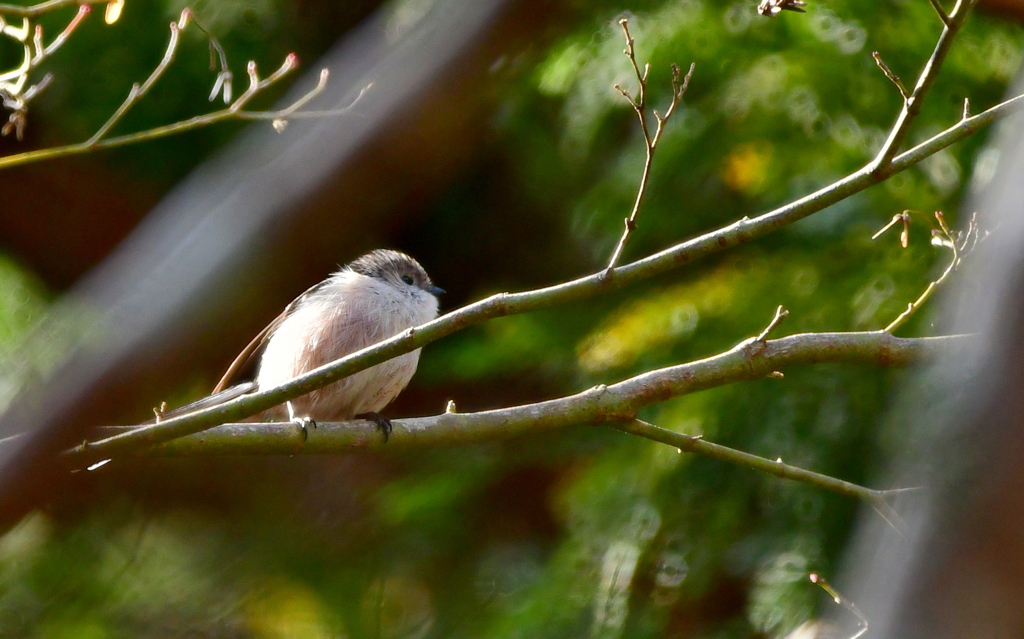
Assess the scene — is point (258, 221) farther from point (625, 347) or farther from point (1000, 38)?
point (1000, 38)

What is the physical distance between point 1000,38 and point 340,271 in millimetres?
3221

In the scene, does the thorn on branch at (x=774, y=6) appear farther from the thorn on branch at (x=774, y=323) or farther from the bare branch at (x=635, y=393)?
the bare branch at (x=635, y=393)

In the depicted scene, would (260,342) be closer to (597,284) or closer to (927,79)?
(597,284)

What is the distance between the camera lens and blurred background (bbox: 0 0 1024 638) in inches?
159

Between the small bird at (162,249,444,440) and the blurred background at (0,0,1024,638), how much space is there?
0.35m

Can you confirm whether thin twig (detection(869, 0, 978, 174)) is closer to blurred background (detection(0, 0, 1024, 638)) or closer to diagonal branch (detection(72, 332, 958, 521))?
diagonal branch (detection(72, 332, 958, 521))

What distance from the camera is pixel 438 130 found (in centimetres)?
107

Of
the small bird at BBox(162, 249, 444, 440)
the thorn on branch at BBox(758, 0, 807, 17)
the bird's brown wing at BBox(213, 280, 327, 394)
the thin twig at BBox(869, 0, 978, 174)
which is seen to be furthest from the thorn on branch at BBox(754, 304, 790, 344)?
the bird's brown wing at BBox(213, 280, 327, 394)

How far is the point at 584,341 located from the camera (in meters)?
4.54

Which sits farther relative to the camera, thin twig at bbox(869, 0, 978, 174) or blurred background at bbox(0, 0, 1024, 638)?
blurred background at bbox(0, 0, 1024, 638)

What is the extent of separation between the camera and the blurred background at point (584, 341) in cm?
404

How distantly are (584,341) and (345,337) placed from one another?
1.12 meters

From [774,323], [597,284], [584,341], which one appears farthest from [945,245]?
[584,341]

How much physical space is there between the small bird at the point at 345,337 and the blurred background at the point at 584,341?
0.35 metres
